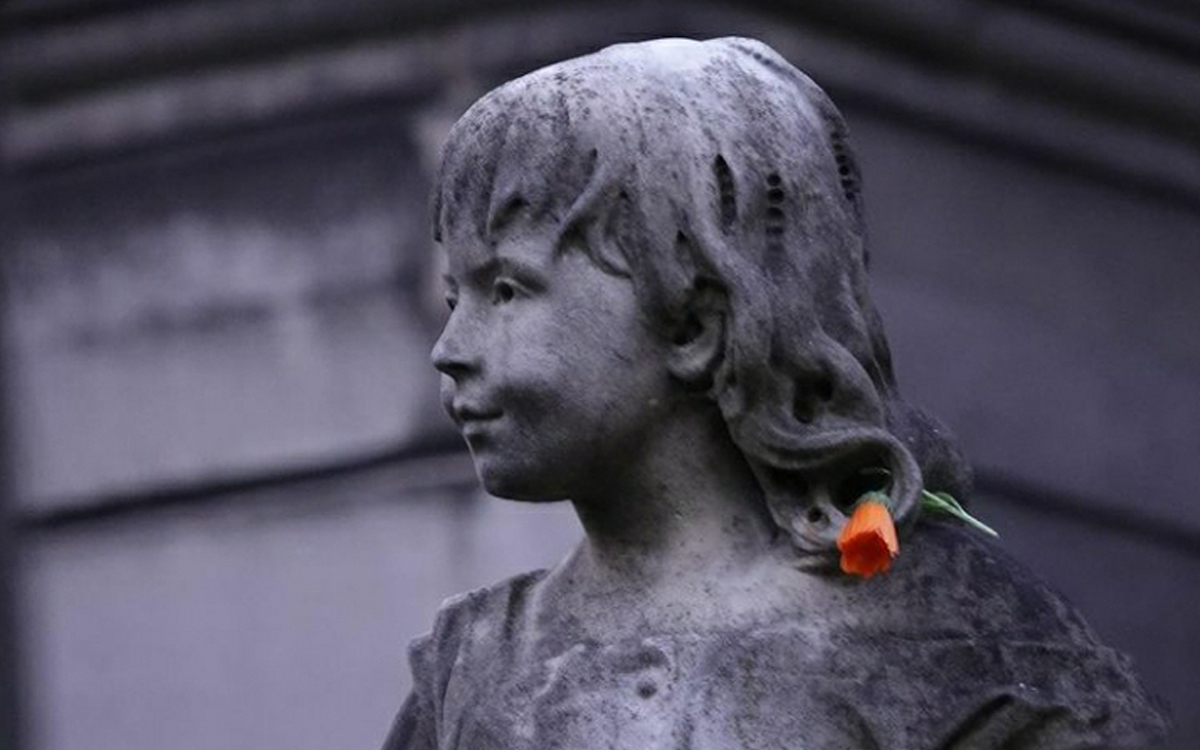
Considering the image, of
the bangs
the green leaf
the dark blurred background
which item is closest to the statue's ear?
the bangs

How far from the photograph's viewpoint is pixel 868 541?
29.7 feet

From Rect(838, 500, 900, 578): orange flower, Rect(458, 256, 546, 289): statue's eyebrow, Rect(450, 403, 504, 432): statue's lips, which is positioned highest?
Rect(458, 256, 546, 289): statue's eyebrow

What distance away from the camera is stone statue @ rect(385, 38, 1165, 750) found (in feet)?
29.7

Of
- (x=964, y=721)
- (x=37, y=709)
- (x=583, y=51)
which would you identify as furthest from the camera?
(x=37, y=709)

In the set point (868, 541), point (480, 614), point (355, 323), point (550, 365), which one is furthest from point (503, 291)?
point (355, 323)

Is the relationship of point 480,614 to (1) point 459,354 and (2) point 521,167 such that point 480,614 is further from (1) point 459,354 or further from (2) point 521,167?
(2) point 521,167

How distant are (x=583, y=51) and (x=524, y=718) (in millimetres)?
8200

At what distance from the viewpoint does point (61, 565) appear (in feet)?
61.4

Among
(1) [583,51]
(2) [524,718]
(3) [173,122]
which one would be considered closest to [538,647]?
(2) [524,718]

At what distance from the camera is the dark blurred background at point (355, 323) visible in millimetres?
17703

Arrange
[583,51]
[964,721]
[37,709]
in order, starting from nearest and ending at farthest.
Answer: [964,721] < [583,51] < [37,709]

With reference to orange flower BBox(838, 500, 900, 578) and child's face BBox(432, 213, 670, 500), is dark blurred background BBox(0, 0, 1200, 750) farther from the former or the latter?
orange flower BBox(838, 500, 900, 578)

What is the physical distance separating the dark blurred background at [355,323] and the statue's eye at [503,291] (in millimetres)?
7871

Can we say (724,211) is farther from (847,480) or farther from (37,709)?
(37,709)
